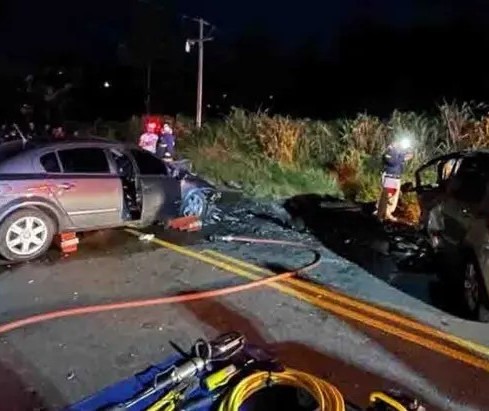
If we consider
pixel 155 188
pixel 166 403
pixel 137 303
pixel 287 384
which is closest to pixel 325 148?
pixel 155 188

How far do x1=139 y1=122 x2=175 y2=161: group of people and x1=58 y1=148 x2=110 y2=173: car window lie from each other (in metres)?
3.66

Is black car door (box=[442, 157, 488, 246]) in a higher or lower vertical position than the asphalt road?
higher

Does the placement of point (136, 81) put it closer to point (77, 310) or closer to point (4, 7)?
point (4, 7)

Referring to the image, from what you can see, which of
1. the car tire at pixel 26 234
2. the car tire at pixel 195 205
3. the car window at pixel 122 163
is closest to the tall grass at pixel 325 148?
the car tire at pixel 195 205

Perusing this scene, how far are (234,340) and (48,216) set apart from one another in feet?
13.0

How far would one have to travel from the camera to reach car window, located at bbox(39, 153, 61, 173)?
25.1ft

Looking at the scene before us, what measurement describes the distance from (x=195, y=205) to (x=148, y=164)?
118cm

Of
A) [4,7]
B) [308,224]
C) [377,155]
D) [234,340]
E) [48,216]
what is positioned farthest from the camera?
[4,7]

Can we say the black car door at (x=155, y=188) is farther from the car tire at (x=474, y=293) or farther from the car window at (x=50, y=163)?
the car tire at (x=474, y=293)

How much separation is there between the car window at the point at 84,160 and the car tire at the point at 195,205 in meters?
1.61

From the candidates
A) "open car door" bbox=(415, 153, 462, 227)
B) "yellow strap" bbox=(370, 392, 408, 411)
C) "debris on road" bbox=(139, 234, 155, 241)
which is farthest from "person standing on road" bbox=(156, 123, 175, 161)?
"yellow strap" bbox=(370, 392, 408, 411)

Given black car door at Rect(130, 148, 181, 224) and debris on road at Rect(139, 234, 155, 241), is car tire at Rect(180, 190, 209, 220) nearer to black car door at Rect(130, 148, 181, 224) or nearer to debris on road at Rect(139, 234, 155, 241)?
black car door at Rect(130, 148, 181, 224)

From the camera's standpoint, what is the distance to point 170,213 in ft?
29.6

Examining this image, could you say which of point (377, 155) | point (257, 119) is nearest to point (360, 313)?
point (377, 155)
